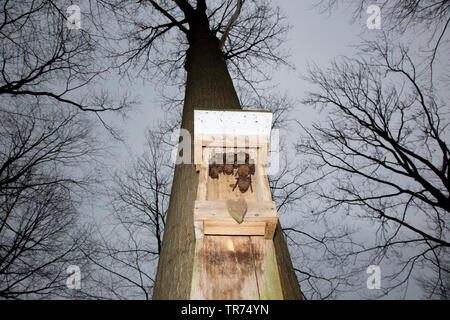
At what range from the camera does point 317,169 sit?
6.95m

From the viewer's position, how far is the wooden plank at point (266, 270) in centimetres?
118

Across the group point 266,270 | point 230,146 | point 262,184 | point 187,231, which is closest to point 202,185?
point 187,231

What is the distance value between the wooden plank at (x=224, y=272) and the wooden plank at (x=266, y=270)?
0.09ft

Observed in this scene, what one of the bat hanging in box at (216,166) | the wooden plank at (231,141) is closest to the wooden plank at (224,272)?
the bat hanging in box at (216,166)

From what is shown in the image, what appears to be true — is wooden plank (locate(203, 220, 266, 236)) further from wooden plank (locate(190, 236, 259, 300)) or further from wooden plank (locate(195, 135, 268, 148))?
wooden plank (locate(195, 135, 268, 148))

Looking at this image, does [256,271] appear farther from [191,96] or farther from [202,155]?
[191,96]

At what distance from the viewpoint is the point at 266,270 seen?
4.19 feet

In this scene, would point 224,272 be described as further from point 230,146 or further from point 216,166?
point 230,146

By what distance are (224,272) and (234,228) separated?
32 cm

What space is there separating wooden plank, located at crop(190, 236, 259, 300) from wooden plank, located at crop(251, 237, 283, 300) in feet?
0.09

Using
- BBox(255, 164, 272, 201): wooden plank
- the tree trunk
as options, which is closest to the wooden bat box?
BBox(255, 164, 272, 201): wooden plank

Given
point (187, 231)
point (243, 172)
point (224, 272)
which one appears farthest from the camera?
point (243, 172)

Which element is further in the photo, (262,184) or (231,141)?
(231,141)

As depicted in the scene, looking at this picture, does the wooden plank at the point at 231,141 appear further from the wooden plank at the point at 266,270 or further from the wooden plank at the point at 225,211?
the wooden plank at the point at 266,270
